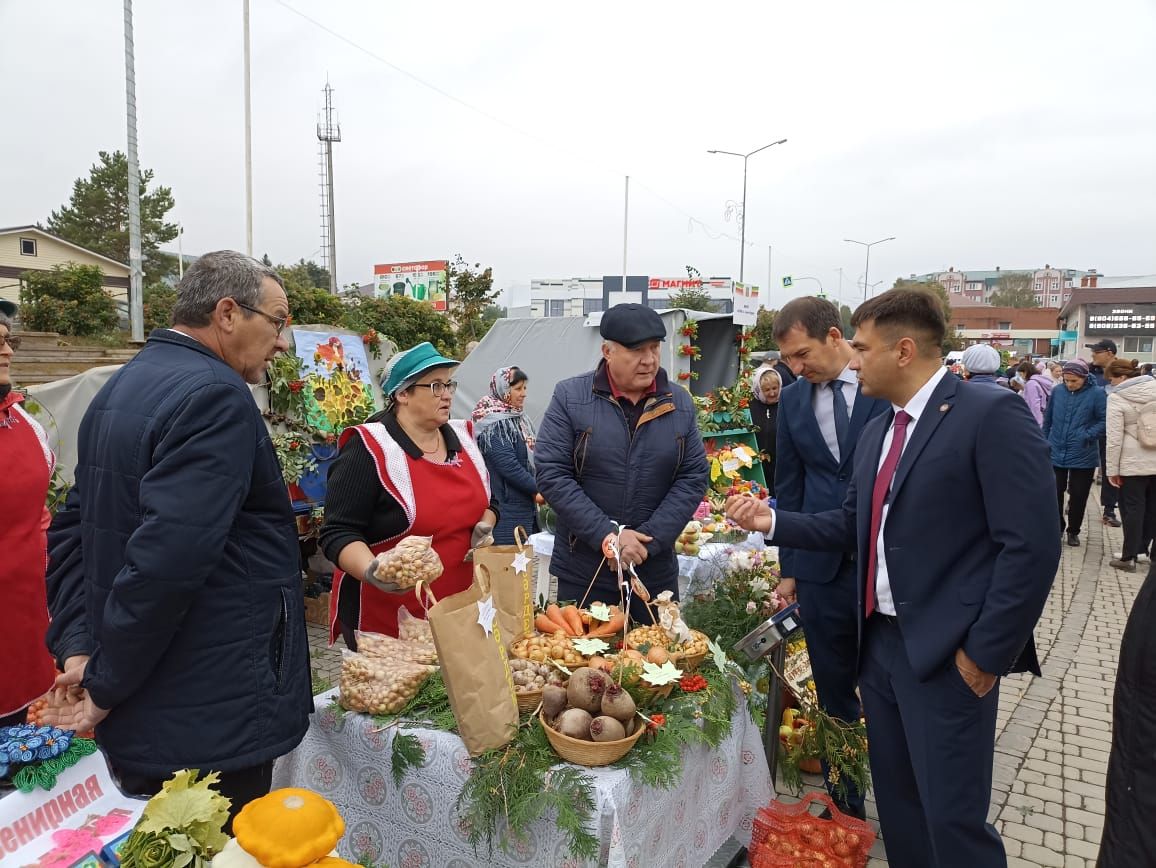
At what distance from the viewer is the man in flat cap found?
112 inches

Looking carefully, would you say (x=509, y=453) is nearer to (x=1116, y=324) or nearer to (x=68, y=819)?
(x=68, y=819)

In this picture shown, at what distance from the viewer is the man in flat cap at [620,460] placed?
2852mm

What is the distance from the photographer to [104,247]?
36562 millimetres

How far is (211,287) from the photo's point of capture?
1745mm

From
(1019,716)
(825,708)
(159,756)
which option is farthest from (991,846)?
(1019,716)

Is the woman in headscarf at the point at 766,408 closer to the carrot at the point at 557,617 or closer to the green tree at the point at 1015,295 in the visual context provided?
the carrot at the point at 557,617

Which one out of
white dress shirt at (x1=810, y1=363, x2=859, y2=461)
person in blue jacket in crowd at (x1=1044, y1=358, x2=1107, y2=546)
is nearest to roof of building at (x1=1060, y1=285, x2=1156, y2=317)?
person in blue jacket in crowd at (x1=1044, y1=358, x2=1107, y2=546)

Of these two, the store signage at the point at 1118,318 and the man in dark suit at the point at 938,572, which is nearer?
the man in dark suit at the point at 938,572

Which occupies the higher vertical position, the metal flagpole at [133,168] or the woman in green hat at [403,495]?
the metal flagpole at [133,168]

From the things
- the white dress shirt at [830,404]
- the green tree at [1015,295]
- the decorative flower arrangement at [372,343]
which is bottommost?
the white dress shirt at [830,404]

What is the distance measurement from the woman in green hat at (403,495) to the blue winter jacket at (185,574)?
2.07ft

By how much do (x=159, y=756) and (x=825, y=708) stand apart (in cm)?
246

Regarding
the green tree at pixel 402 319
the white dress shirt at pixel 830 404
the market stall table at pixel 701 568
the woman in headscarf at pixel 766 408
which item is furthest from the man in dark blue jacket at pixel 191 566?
the green tree at pixel 402 319

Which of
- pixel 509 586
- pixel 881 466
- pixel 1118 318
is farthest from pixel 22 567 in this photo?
pixel 1118 318
